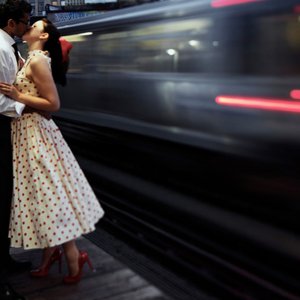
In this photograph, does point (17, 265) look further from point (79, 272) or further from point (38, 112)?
point (38, 112)

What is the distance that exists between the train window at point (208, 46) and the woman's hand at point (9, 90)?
9.43ft

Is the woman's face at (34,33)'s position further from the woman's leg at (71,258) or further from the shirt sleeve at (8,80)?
the woman's leg at (71,258)

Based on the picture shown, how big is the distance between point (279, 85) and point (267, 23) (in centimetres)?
67

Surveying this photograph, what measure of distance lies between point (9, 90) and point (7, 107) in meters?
0.09

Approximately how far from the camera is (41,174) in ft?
9.31

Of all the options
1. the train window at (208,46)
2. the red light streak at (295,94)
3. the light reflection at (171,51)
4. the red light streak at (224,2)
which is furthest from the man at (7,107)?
→ the light reflection at (171,51)

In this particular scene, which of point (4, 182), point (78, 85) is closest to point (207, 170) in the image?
point (4, 182)

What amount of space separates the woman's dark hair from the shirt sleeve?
14.7 inches

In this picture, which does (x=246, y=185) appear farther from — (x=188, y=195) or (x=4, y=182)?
(x=4, y=182)

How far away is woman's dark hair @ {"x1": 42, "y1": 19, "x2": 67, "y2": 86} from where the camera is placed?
2971 mm

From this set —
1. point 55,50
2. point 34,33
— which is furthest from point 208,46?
point 34,33

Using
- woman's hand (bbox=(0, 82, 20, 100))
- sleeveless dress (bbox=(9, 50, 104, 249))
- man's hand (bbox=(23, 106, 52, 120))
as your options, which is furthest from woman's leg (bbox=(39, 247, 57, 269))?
woman's hand (bbox=(0, 82, 20, 100))

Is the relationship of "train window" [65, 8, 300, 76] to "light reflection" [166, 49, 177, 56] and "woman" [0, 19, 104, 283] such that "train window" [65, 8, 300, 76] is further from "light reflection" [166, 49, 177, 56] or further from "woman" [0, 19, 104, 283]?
"woman" [0, 19, 104, 283]

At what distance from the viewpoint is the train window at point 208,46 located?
15.7ft
